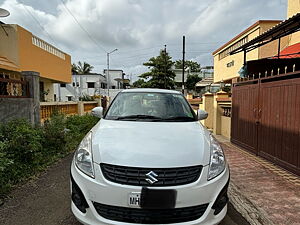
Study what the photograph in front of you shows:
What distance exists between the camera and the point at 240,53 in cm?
1557

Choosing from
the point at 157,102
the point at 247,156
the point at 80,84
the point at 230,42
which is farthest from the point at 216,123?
the point at 80,84

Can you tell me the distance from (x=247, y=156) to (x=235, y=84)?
2.34m

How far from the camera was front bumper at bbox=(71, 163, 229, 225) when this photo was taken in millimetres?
1833

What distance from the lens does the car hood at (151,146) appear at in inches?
75.9

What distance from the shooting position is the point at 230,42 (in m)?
16.9

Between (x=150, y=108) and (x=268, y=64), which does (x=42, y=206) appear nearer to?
(x=150, y=108)

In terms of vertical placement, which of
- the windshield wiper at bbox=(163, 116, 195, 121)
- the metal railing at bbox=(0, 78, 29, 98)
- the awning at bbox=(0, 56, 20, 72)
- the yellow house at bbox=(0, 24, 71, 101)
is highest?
the yellow house at bbox=(0, 24, 71, 101)

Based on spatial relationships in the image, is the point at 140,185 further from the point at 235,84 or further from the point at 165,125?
the point at 235,84

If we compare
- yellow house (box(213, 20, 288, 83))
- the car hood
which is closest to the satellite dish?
the car hood

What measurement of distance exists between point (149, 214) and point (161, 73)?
26504 millimetres

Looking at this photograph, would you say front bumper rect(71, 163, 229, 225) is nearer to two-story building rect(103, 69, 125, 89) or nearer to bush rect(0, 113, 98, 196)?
bush rect(0, 113, 98, 196)

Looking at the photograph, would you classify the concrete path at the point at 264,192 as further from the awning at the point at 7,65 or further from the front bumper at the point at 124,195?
the awning at the point at 7,65

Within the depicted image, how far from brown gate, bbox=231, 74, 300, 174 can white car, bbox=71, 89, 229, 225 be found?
259cm

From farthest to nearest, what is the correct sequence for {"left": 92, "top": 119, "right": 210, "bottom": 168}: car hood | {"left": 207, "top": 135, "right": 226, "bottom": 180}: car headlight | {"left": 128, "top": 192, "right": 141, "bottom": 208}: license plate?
1. {"left": 207, "top": 135, "right": 226, "bottom": 180}: car headlight
2. {"left": 92, "top": 119, "right": 210, "bottom": 168}: car hood
3. {"left": 128, "top": 192, "right": 141, "bottom": 208}: license plate
